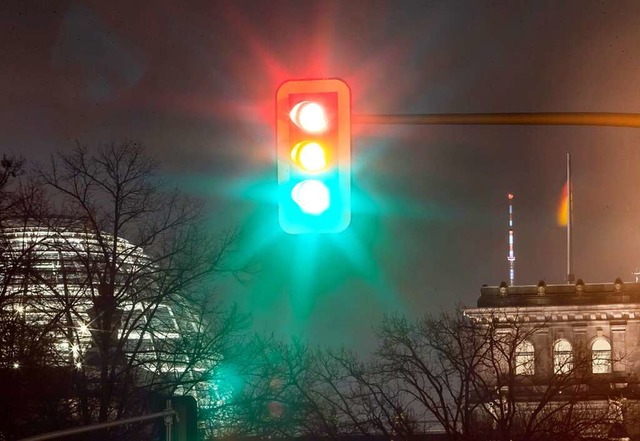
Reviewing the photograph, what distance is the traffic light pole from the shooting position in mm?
9133

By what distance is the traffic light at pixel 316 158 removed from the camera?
30.9 ft

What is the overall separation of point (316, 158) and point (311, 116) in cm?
34

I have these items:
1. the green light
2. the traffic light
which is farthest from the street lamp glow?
the green light

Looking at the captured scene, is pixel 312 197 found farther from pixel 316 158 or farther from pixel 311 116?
pixel 311 116

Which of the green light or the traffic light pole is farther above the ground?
the traffic light pole

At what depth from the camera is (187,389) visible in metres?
40.2

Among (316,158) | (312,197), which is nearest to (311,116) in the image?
(316,158)

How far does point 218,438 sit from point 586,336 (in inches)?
1911

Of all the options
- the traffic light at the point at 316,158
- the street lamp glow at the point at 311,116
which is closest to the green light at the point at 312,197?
the traffic light at the point at 316,158

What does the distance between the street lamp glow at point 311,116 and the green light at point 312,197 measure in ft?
1.39

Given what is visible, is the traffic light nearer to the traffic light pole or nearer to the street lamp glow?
Answer: the street lamp glow

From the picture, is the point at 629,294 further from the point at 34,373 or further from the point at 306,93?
the point at 306,93

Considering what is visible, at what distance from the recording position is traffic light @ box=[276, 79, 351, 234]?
30.9 ft

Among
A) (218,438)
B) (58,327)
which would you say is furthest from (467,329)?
(58,327)
